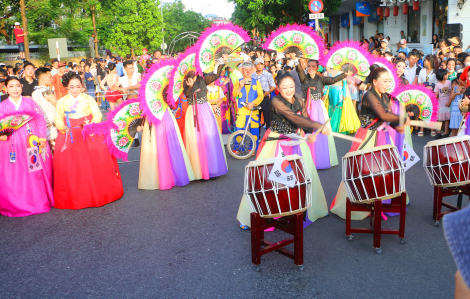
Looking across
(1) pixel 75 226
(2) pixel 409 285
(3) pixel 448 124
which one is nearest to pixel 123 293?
(1) pixel 75 226

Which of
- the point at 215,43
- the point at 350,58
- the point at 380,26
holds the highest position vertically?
the point at 380,26

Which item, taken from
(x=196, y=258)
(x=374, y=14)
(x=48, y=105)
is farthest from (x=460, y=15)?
(x=196, y=258)

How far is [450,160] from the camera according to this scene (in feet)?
14.0

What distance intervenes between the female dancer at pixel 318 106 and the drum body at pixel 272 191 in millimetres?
3459

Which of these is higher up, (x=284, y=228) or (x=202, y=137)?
(x=202, y=137)

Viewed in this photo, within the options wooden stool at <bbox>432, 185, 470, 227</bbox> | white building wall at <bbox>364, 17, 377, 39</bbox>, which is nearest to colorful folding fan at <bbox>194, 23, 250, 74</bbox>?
wooden stool at <bbox>432, 185, 470, 227</bbox>

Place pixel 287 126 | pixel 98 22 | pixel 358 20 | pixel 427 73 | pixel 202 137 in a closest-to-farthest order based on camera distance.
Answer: pixel 287 126, pixel 202 137, pixel 427 73, pixel 358 20, pixel 98 22

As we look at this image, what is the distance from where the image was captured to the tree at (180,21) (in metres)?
68.3

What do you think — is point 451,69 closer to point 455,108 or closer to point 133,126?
point 455,108

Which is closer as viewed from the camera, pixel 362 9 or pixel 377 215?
pixel 377 215

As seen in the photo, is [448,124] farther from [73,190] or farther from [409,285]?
[73,190]

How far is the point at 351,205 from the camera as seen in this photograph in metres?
4.37

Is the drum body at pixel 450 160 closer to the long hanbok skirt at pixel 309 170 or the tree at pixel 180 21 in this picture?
the long hanbok skirt at pixel 309 170

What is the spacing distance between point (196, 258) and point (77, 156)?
2.51 m
